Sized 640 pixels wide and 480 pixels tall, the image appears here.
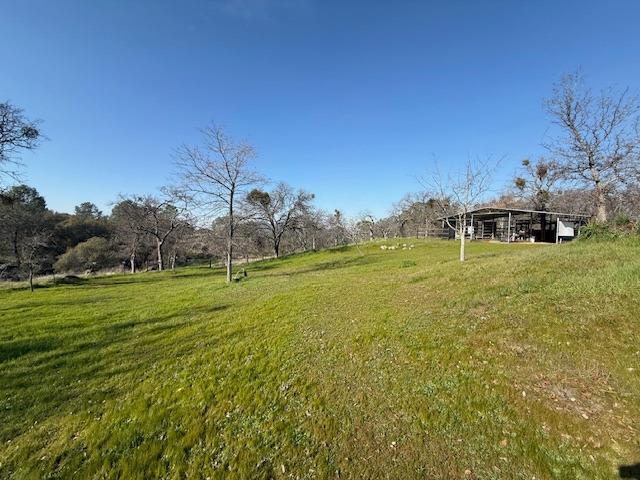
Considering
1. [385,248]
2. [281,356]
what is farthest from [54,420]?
[385,248]

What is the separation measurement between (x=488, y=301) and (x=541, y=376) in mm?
2746

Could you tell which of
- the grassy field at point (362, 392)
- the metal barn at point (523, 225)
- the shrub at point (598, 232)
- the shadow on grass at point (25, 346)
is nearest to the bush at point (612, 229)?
the shrub at point (598, 232)

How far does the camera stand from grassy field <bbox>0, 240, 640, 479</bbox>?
286 centimetres

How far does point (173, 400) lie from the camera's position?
425cm

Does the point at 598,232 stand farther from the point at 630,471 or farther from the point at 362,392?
the point at 362,392

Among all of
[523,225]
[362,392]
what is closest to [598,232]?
[362,392]

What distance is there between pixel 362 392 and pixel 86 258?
1745 inches

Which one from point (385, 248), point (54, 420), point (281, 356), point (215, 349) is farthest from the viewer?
point (385, 248)

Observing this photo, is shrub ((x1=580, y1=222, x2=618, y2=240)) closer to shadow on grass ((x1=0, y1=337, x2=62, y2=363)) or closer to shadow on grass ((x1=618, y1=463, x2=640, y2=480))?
shadow on grass ((x1=618, y1=463, x2=640, y2=480))

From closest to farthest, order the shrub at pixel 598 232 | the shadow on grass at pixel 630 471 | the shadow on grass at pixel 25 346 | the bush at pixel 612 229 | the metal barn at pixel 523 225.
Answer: the shadow on grass at pixel 630 471 < the shadow on grass at pixel 25 346 < the bush at pixel 612 229 < the shrub at pixel 598 232 < the metal barn at pixel 523 225

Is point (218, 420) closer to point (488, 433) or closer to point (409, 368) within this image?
point (409, 368)

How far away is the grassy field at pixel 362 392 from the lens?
112 inches

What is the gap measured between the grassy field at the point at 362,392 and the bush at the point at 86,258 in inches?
1401

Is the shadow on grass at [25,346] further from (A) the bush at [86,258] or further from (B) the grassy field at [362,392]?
(A) the bush at [86,258]
